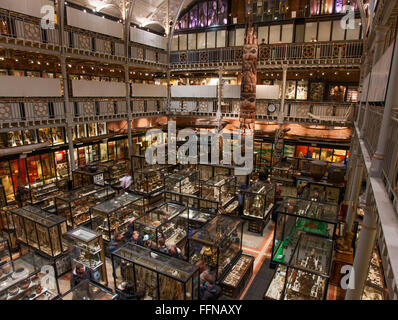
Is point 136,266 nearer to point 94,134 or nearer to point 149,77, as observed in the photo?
point 94,134

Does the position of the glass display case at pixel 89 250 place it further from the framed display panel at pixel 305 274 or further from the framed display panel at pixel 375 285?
the framed display panel at pixel 375 285

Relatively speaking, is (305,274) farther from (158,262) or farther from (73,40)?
(73,40)

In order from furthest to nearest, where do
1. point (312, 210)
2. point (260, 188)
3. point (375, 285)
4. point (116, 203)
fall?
point (260, 188) → point (116, 203) → point (312, 210) → point (375, 285)

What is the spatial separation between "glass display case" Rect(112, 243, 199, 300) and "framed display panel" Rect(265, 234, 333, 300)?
97.9 inches

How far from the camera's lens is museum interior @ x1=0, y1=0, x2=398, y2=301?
7449 millimetres

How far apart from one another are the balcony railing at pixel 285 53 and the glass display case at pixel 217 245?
44.5 ft

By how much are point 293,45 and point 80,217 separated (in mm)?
16982

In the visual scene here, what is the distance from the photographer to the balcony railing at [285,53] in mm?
16891

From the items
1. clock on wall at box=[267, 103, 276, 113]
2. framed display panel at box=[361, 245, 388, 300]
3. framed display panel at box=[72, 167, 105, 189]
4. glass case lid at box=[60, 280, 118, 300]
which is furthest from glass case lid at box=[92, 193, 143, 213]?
clock on wall at box=[267, 103, 276, 113]

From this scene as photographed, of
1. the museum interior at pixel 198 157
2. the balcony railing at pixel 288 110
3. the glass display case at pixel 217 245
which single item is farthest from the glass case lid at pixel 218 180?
the balcony railing at pixel 288 110

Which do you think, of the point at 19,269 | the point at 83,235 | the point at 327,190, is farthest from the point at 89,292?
the point at 327,190

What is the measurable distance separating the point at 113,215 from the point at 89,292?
429 cm

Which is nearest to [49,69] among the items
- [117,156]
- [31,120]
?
[31,120]

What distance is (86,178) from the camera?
50.0 feet
